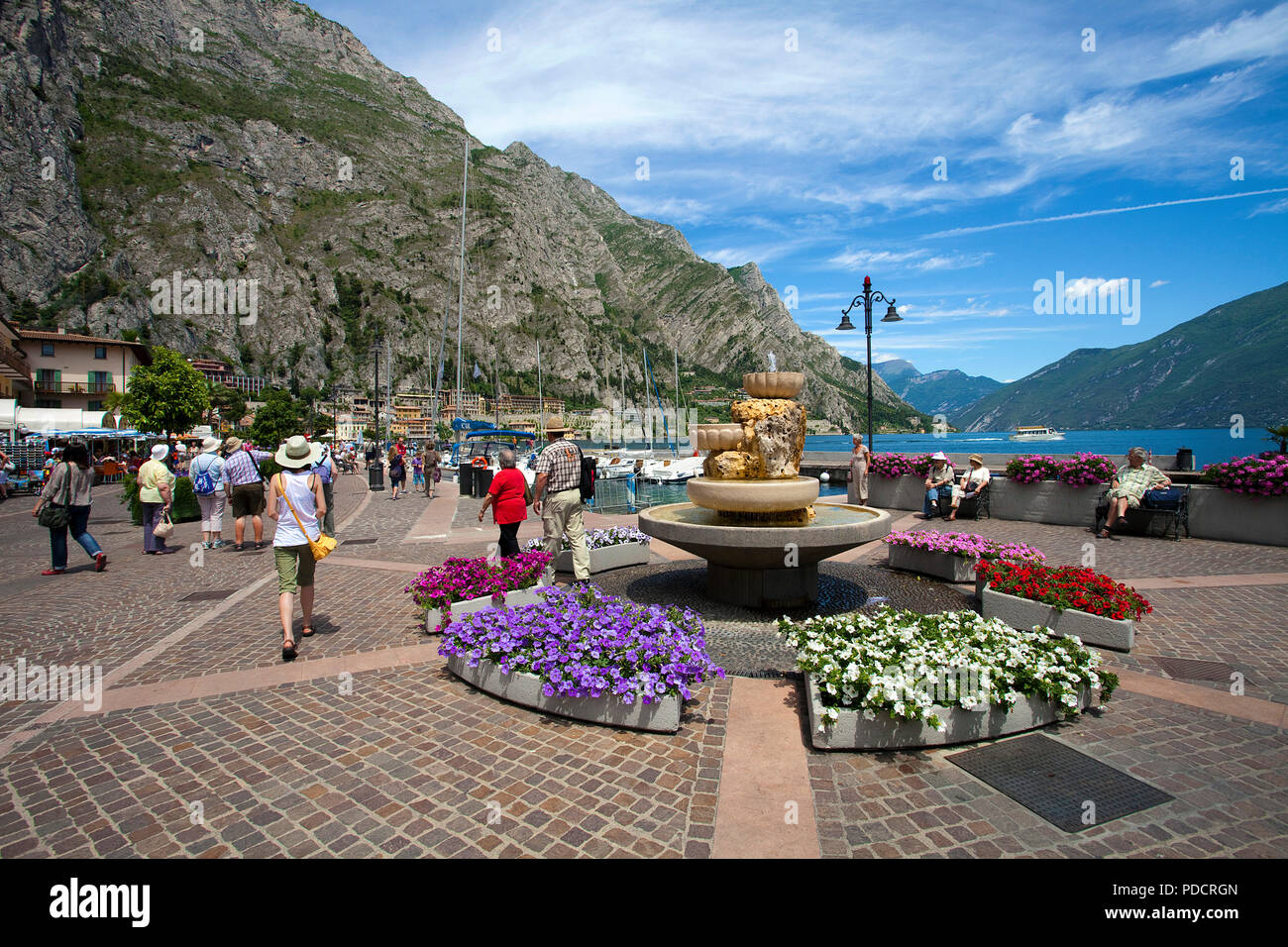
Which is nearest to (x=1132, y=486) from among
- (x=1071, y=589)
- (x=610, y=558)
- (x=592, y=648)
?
(x=1071, y=589)

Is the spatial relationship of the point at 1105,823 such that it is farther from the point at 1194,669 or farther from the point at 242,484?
the point at 242,484

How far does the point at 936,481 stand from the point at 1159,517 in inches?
167

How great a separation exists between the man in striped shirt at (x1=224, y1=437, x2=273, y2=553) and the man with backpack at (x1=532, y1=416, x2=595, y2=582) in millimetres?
7664

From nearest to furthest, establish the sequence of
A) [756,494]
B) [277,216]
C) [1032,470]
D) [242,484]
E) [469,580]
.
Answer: [469,580]
[756,494]
[242,484]
[1032,470]
[277,216]

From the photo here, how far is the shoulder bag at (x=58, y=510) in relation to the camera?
10.0m

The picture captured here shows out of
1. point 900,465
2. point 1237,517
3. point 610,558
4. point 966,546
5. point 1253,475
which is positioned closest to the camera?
point 966,546

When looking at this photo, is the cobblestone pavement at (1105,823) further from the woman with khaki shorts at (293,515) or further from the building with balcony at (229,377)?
the building with balcony at (229,377)

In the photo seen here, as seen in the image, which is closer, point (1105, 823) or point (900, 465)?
point (1105, 823)

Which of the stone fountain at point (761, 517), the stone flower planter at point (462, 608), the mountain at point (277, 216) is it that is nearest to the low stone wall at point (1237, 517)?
the stone fountain at point (761, 517)

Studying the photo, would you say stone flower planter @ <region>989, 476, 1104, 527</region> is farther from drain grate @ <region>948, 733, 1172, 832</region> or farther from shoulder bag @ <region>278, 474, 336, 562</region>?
shoulder bag @ <region>278, 474, 336, 562</region>

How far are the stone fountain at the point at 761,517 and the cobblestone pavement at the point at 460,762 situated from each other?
0.53 metres

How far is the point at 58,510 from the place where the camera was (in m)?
10.1
